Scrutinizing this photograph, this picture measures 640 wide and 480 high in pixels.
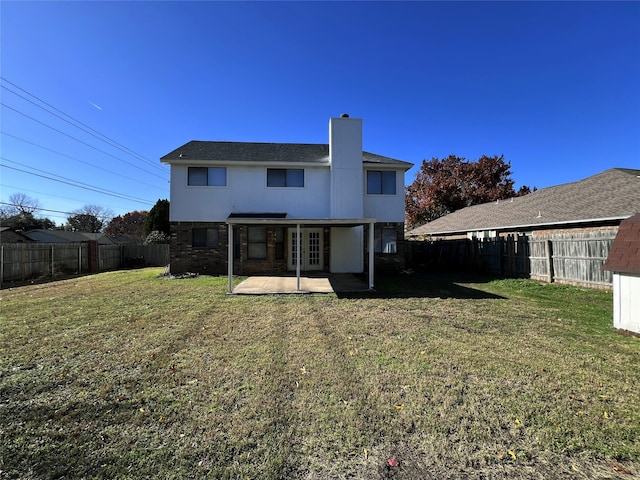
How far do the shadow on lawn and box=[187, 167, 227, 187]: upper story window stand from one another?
7.84 metres

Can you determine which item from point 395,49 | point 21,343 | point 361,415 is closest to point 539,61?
point 395,49

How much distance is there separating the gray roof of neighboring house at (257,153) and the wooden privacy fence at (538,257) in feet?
18.2

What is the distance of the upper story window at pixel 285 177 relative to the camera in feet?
46.0

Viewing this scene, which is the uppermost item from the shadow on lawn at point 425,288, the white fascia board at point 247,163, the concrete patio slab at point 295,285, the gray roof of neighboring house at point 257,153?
the gray roof of neighboring house at point 257,153

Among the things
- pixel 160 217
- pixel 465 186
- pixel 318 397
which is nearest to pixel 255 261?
pixel 318 397

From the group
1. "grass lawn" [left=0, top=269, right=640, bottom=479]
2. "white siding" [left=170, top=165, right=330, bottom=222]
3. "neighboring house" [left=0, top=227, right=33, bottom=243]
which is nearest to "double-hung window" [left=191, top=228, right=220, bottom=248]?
"white siding" [left=170, top=165, right=330, bottom=222]

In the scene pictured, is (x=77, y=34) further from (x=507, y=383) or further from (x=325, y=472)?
(x=507, y=383)

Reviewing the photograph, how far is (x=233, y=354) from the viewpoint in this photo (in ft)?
14.8

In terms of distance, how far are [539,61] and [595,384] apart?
1252 cm

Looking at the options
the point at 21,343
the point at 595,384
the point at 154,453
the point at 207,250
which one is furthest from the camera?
the point at 207,250

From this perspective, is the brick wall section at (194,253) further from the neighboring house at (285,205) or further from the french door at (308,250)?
the french door at (308,250)

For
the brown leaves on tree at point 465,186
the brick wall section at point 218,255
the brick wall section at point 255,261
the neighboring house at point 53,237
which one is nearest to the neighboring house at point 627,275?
the brick wall section at point 218,255

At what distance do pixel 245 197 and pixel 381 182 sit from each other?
20.6 feet

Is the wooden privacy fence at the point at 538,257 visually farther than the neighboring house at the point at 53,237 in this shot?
No
